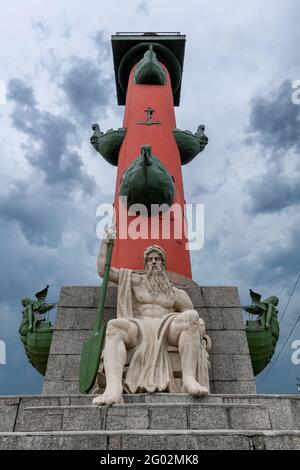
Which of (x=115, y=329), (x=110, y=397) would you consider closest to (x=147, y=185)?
(x=115, y=329)

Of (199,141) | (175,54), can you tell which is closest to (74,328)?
(199,141)

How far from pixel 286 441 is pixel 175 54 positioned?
13852 millimetres

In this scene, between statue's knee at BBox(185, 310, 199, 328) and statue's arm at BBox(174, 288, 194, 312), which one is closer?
statue's knee at BBox(185, 310, 199, 328)

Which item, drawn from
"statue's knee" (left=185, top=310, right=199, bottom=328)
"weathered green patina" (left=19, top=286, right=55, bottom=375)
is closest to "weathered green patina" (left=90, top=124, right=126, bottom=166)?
"weathered green patina" (left=19, top=286, right=55, bottom=375)

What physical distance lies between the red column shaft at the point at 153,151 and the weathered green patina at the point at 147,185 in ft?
1.18

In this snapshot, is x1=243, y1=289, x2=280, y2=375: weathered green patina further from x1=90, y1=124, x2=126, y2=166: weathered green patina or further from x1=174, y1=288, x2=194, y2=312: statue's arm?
x1=90, y1=124, x2=126, y2=166: weathered green patina

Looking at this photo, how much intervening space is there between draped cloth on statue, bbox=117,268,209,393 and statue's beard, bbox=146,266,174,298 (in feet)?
1.52

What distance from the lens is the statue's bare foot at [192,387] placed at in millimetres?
4566

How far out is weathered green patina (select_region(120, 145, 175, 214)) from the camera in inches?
337

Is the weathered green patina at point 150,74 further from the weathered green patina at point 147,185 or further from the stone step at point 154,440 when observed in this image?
the stone step at point 154,440

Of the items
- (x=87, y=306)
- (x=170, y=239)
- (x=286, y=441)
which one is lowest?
(x=286, y=441)

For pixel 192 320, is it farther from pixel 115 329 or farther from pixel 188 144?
pixel 188 144
